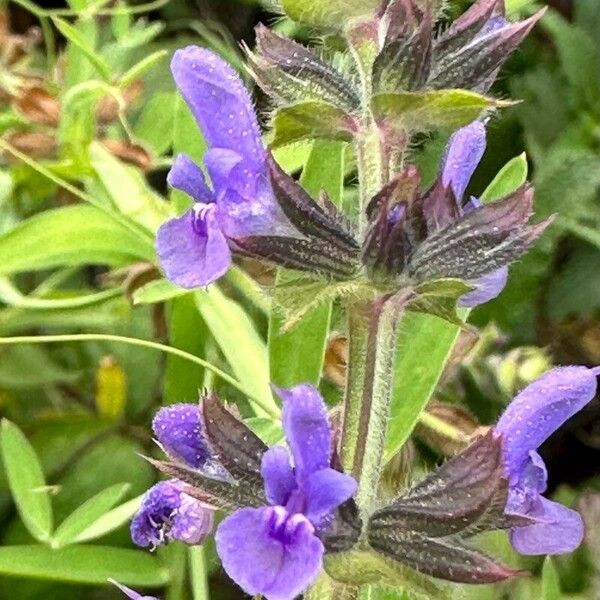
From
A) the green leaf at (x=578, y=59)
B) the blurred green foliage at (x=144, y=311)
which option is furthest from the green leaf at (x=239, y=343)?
the green leaf at (x=578, y=59)

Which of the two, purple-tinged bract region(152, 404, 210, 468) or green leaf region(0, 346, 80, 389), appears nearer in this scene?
purple-tinged bract region(152, 404, 210, 468)

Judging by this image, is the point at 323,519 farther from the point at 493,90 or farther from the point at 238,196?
the point at 493,90

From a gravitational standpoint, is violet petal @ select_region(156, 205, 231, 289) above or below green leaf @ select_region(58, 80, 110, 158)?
above

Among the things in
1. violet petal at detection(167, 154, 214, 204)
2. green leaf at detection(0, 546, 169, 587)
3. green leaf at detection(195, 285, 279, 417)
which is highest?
violet petal at detection(167, 154, 214, 204)

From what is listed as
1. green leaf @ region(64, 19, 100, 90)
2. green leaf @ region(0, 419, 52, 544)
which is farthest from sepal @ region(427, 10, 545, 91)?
green leaf @ region(64, 19, 100, 90)

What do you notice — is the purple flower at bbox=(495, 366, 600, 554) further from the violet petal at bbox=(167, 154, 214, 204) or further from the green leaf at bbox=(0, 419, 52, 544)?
the green leaf at bbox=(0, 419, 52, 544)

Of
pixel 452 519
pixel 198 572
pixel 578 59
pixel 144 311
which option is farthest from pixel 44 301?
pixel 578 59

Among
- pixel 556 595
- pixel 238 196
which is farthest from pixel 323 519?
pixel 556 595
